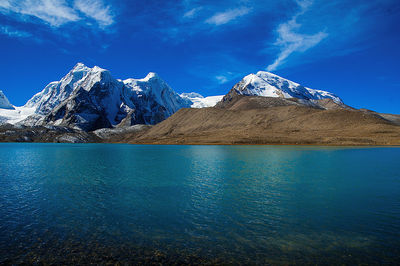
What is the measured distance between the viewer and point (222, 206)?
21.5 m

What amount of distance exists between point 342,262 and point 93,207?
17593 millimetres

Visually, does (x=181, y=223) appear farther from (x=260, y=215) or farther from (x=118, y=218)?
(x=260, y=215)

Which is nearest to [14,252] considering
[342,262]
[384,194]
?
[342,262]

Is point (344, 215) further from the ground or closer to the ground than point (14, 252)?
further from the ground

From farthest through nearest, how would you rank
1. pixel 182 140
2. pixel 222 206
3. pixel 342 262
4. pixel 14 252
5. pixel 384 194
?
1. pixel 182 140
2. pixel 384 194
3. pixel 222 206
4. pixel 14 252
5. pixel 342 262

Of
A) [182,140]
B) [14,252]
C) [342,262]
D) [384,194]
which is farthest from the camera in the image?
[182,140]

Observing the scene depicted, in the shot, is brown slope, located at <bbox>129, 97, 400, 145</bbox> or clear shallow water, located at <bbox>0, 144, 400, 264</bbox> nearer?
clear shallow water, located at <bbox>0, 144, 400, 264</bbox>

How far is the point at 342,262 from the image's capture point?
494 inches

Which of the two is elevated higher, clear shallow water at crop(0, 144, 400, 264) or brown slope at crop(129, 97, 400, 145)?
brown slope at crop(129, 97, 400, 145)

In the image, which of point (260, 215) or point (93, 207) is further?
point (93, 207)

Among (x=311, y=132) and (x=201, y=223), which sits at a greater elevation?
(x=311, y=132)

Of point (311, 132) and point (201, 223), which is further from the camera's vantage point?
point (311, 132)

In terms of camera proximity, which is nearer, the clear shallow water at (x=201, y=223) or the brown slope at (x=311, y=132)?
the clear shallow water at (x=201, y=223)

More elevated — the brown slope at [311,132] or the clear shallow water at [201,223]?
the brown slope at [311,132]
